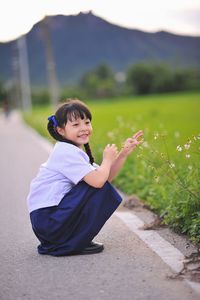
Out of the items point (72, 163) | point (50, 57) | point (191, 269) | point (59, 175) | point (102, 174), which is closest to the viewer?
point (191, 269)

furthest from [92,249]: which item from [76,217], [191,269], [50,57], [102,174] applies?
[50,57]

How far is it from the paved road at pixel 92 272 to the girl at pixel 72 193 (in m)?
0.16

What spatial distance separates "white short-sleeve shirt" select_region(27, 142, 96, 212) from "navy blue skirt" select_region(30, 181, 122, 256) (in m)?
0.06

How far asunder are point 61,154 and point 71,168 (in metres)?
0.15

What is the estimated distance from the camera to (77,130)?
16.3 ft

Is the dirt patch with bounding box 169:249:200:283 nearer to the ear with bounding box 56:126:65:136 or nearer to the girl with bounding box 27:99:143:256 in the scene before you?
the girl with bounding box 27:99:143:256

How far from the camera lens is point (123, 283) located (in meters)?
4.08

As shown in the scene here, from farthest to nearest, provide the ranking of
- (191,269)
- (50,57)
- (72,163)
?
(50,57) → (72,163) → (191,269)

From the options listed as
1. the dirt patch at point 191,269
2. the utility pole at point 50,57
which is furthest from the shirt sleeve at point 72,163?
the utility pole at point 50,57

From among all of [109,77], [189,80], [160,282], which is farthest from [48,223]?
[109,77]

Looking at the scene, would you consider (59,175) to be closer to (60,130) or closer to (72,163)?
(72,163)

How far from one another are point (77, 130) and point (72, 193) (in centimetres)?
50

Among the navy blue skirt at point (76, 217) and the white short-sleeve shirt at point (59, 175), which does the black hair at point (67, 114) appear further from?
the navy blue skirt at point (76, 217)

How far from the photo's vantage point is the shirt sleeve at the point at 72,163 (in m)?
4.82
